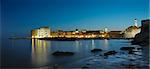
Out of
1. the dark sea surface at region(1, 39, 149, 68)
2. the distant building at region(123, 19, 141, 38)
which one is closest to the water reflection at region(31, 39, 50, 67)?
the dark sea surface at region(1, 39, 149, 68)

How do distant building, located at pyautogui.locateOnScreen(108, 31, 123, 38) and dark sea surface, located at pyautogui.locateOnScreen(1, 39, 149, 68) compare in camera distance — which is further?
distant building, located at pyautogui.locateOnScreen(108, 31, 123, 38)

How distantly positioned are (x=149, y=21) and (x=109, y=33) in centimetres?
9576

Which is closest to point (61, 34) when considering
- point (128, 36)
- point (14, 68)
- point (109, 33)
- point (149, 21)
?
point (109, 33)

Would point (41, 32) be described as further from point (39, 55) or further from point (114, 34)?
point (39, 55)

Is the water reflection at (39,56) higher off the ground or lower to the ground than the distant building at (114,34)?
lower

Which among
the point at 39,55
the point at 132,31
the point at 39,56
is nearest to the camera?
the point at 39,56

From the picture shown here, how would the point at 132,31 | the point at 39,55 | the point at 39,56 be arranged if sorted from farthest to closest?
the point at 132,31, the point at 39,55, the point at 39,56

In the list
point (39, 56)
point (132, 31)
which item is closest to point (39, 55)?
point (39, 56)

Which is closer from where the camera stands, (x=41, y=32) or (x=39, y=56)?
(x=39, y=56)

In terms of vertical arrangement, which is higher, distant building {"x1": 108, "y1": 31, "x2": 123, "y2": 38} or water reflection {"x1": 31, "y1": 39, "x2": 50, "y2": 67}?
distant building {"x1": 108, "y1": 31, "x2": 123, "y2": 38}

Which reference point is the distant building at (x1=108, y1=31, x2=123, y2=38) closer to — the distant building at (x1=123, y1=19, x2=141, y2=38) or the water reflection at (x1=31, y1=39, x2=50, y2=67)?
the distant building at (x1=123, y1=19, x2=141, y2=38)

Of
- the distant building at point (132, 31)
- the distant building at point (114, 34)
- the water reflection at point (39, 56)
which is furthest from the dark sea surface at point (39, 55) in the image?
the distant building at point (114, 34)

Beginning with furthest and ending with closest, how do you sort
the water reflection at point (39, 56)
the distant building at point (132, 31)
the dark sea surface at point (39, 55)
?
1. the distant building at point (132, 31)
2. the water reflection at point (39, 56)
3. the dark sea surface at point (39, 55)

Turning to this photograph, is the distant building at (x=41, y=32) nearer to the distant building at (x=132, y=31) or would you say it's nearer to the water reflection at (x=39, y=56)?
the distant building at (x=132, y=31)
